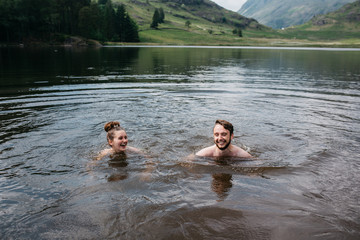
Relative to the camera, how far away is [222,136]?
7.65 m

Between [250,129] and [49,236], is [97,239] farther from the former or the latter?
[250,129]

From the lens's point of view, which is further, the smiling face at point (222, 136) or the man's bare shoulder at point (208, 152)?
the man's bare shoulder at point (208, 152)

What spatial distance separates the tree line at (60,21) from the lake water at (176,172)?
9567 cm

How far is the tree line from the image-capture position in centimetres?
9348

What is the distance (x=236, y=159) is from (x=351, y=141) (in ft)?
15.2

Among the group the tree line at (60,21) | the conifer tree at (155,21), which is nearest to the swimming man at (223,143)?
the tree line at (60,21)

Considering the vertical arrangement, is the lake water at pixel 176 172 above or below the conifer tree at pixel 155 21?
below

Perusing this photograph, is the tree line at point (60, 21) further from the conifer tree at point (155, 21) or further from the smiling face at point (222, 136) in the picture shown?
the smiling face at point (222, 136)

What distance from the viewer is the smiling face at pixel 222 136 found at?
24.8 feet

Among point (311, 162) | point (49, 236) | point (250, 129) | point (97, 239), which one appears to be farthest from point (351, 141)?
point (49, 236)

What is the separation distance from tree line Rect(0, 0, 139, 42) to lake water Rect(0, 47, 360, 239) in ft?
314

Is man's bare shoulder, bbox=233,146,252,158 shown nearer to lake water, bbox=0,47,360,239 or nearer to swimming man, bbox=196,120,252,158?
swimming man, bbox=196,120,252,158

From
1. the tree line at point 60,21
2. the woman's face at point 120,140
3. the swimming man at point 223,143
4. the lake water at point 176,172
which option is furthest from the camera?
the tree line at point 60,21

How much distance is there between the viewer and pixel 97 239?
15.8 feet
